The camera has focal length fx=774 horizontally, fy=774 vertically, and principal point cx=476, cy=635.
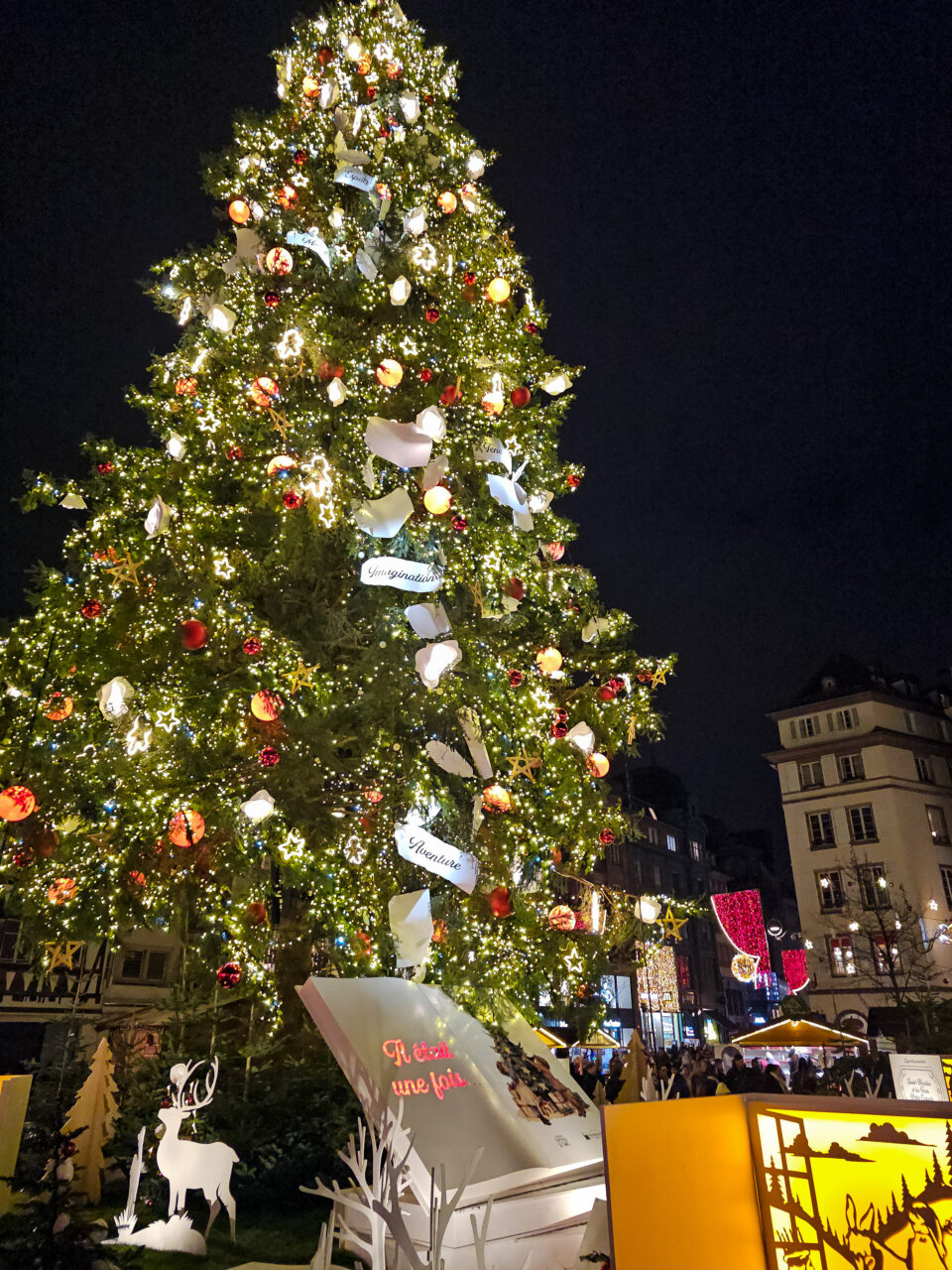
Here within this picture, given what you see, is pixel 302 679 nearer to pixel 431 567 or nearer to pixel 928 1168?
pixel 431 567

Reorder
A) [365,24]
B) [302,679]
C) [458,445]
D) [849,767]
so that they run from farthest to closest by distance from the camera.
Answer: [849,767], [365,24], [458,445], [302,679]

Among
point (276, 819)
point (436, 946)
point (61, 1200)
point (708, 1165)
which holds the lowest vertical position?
point (61, 1200)

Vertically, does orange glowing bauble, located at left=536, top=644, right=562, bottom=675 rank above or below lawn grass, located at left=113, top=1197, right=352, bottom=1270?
above

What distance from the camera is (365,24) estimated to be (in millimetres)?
11914

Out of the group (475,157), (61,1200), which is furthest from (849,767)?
(61,1200)

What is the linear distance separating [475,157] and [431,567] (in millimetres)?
8232

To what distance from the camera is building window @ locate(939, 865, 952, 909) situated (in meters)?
34.9

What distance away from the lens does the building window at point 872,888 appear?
32.9m

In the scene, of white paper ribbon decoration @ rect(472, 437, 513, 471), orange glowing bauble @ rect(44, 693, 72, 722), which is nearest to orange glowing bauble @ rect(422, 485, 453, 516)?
white paper ribbon decoration @ rect(472, 437, 513, 471)

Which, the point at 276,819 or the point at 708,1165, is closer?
the point at 708,1165

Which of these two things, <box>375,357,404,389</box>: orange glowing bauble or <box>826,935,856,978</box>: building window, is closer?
<box>375,357,404,389</box>: orange glowing bauble

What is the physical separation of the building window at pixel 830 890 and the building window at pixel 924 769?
6.44 metres

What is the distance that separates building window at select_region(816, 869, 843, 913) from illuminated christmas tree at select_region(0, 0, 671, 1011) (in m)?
32.2

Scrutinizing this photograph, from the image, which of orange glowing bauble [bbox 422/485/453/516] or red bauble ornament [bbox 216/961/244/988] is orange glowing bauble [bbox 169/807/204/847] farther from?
orange glowing bauble [bbox 422/485/453/516]
